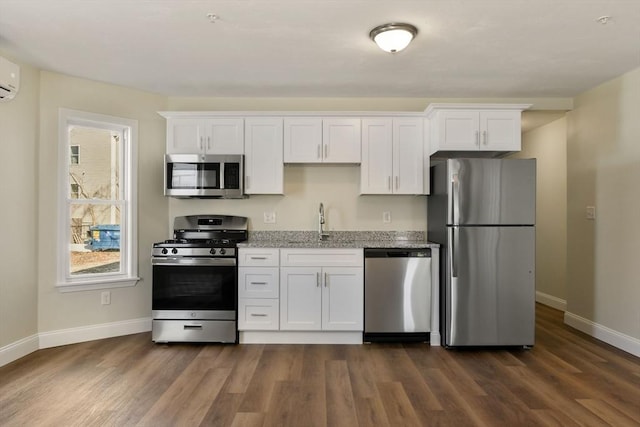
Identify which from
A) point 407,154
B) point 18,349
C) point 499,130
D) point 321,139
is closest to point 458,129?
point 499,130

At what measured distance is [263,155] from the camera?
12.1 feet

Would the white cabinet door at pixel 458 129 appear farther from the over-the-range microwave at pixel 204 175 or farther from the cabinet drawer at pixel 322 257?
the over-the-range microwave at pixel 204 175

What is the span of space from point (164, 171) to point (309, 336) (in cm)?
218

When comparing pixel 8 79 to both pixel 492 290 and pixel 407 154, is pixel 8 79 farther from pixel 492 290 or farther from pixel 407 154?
pixel 492 290

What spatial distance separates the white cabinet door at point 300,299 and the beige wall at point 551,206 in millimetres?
3283

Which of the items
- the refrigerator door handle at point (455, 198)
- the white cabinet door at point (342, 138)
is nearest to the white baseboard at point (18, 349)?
the white cabinet door at point (342, 138)

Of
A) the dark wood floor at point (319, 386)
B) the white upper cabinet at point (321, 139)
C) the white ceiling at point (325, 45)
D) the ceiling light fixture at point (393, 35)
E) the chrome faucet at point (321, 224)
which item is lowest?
the dark wood floor at point (319, 386)

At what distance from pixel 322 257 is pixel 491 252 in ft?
4.93

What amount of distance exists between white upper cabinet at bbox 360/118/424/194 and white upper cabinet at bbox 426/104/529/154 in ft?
0.78

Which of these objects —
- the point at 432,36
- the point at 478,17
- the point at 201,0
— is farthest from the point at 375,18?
the point at 201,0

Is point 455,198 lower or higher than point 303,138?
lower

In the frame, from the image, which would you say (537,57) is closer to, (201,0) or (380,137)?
(380,137)

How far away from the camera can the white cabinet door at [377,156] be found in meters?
3.68

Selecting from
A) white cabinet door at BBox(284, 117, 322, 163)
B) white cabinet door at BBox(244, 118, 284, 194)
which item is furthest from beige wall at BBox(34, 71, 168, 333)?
white cabinet door at BBox(284, 117, 322, 163)
